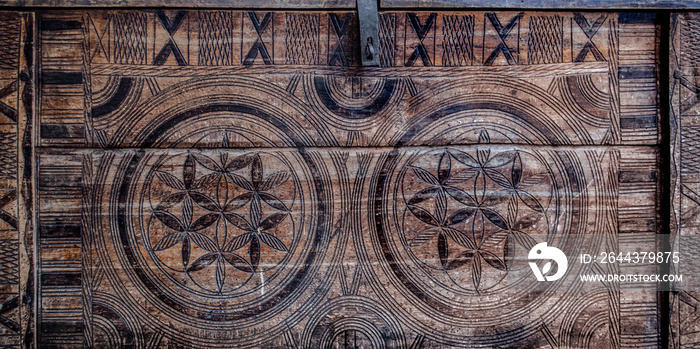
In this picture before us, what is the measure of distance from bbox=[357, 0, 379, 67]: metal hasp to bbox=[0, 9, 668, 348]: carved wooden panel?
0.06 m

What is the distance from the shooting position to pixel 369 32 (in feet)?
5.66

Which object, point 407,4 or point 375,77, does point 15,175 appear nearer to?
point 375,77

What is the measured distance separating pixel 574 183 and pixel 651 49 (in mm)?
726

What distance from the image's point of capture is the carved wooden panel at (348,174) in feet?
5.78

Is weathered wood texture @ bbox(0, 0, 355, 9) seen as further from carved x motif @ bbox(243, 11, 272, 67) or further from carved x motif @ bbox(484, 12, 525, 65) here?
carved x motif @ bbox(484, 12, 525, 65)

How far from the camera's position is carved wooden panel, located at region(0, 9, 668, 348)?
1.76m

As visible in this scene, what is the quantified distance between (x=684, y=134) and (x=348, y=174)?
5.15 ft

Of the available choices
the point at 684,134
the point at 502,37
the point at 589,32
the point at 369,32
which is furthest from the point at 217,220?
the point at 684,134

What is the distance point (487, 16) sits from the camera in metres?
1.81

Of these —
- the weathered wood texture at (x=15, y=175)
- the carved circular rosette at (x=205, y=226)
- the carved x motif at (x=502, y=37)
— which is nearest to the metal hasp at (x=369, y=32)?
the carved circular rosette at (x=205, y=226)

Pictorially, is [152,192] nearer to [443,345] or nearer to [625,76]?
[443,345]

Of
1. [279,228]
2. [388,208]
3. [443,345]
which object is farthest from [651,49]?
[279,228]

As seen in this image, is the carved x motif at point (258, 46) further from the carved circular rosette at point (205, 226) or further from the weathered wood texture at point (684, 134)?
the weathered wood texture at point (684, 134)

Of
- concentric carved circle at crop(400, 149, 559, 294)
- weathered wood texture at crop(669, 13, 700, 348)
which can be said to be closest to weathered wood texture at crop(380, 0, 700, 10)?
weathered wood texture at crop(669, 13, 700, 348)
